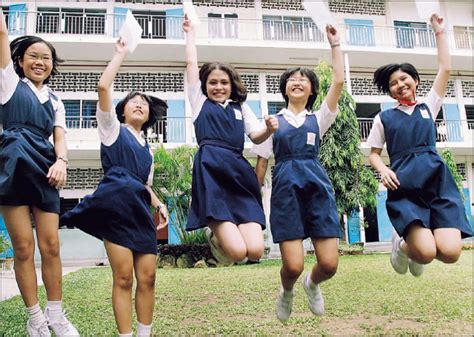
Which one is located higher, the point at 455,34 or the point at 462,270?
the point at 455,34

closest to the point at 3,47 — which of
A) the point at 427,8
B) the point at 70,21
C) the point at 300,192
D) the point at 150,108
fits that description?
the point at 150,108

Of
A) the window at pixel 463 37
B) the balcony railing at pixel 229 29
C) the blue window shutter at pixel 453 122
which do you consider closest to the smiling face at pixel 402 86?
the balcony railing at pixel 229 29

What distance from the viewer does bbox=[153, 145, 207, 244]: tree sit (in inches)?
441

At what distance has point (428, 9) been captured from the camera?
10.7ft

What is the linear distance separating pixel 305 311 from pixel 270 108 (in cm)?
1133

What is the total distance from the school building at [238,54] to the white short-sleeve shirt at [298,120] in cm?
1026

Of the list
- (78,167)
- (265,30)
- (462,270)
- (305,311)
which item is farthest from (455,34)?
(305,311)

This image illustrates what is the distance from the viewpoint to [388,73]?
3580mm

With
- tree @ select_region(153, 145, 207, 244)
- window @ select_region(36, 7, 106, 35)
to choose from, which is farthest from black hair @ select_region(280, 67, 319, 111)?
window @ select_region(36, 7, 106, 35)

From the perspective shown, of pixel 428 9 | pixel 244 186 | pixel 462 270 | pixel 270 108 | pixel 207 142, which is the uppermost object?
pixel 270 108

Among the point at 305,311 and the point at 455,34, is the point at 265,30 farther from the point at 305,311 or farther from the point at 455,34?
the point at 305,311

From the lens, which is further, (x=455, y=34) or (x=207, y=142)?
(x=455, y=34)

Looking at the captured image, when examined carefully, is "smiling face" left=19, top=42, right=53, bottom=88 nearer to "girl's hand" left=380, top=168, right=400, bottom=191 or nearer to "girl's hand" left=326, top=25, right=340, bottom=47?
"girl's hand" left=326, top=25, right=340, bottom=47

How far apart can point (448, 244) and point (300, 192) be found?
1.05 metres
